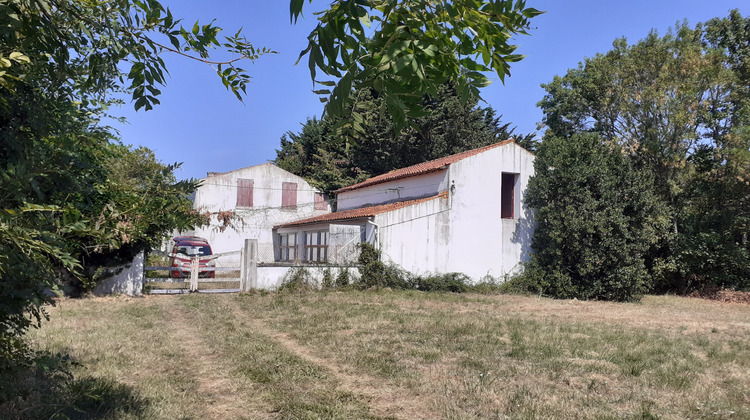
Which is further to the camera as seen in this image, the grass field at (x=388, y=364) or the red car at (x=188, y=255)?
the red car at (x=188, y=255)

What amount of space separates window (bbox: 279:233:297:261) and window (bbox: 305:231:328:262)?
5.05 feet

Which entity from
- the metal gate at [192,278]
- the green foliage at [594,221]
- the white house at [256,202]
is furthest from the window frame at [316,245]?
the green foliage at [594,221]

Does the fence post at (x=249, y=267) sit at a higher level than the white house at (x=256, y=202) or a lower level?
lower

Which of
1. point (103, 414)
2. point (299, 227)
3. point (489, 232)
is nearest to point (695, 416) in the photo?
point (103, 414)

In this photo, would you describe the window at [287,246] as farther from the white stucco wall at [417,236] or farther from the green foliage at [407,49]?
the green foliage at [407,49]

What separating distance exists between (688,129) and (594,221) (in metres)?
6.52

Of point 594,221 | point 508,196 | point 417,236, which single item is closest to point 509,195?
point 508,196

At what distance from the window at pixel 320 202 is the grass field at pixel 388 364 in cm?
2176

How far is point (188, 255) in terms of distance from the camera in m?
18.9

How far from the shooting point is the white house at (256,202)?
30844mm

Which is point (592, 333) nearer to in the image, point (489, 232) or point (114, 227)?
point (114, 227)

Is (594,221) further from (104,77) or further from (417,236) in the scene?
(104,77)

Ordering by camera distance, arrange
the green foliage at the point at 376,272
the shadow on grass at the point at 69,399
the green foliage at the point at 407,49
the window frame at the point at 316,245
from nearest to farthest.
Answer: the green foliage at the point at 407,49, the shadow on grass at the point at 69,399, the green foliage at the point at 376,272, the window frame at the point at 316,245

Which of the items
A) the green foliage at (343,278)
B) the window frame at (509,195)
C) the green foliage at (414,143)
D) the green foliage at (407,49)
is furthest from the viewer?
the green foliage at (414,143)
